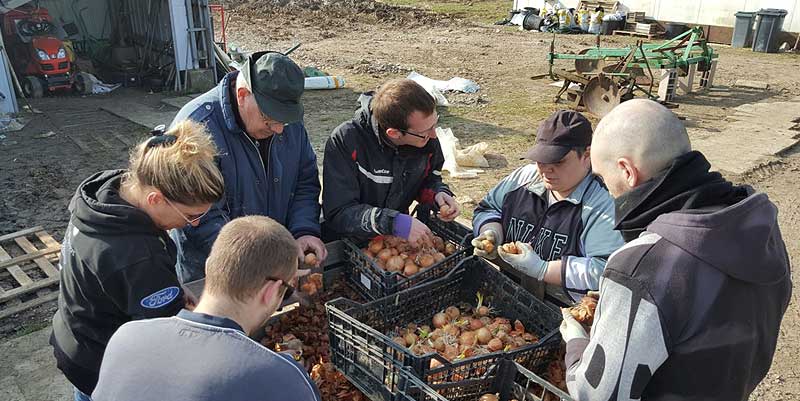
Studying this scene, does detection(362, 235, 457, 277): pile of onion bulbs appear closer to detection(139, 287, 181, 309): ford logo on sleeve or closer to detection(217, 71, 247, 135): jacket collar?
detection(217, 71, 247, 135): jacket collar

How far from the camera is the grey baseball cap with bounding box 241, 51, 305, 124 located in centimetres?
292

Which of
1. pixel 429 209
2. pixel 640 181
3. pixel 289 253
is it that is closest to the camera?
pixel 289 253

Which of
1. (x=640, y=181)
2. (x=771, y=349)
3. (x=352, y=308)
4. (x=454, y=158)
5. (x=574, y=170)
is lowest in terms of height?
(x=454, y=158)

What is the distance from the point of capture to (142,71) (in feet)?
44.2

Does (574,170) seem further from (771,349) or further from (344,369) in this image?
(344,369)

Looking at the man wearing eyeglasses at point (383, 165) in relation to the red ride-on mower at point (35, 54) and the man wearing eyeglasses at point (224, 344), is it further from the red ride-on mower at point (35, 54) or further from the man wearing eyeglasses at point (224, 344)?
the red ride-on mower at point (35, 54)

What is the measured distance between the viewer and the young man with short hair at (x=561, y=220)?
2.85 metres

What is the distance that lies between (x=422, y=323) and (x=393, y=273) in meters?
0.31

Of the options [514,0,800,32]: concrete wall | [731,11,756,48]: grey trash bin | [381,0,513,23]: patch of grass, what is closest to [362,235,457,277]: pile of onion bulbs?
[731,11,756,48]: grey trash bin

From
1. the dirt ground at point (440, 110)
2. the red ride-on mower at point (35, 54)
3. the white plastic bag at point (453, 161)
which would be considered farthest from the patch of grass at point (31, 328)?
the red ride-on mower at point (35, 54)

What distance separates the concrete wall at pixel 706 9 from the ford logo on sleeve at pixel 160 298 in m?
21.9

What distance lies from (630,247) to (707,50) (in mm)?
12967

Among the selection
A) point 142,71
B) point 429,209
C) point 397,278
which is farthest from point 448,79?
point 397,278

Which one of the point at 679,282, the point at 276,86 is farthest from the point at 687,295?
the point at 276,86
